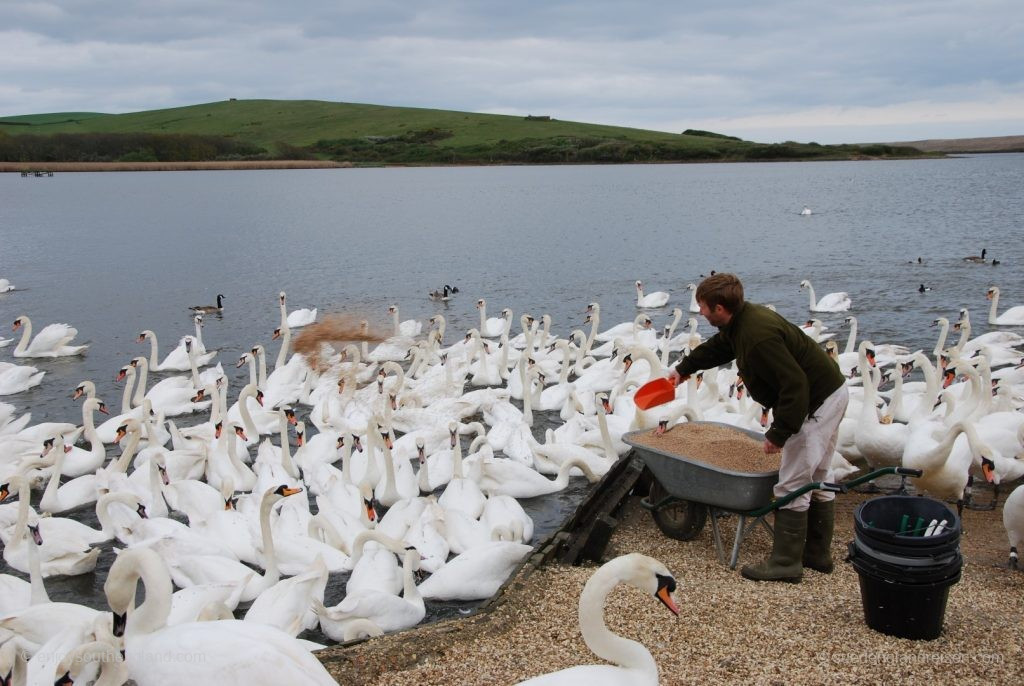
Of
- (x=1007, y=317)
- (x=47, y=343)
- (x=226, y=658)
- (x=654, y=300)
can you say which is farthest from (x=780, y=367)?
(x=654, y=300)

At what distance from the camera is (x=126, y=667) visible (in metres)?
5.33

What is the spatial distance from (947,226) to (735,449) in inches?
1694

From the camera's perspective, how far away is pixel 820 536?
7.35 metres

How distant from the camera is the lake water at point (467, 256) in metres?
24.1

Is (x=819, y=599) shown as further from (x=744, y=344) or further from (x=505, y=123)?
(x=505, y=123)

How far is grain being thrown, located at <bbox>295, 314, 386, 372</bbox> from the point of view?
20938mm

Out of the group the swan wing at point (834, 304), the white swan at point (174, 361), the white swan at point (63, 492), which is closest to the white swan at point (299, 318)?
the white swan at point (174, 361)

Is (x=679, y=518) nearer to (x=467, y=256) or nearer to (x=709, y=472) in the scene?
(x=709, y=472)

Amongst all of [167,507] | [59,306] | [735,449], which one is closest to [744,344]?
[735,449]

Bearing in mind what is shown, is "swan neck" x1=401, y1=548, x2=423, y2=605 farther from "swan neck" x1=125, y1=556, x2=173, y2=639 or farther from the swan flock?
"swan neck" x1=125, y1=556, x2=173, y2=639

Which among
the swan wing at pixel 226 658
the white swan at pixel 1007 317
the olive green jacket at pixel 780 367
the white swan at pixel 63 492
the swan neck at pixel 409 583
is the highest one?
the olive green jacket at pixel 780 367

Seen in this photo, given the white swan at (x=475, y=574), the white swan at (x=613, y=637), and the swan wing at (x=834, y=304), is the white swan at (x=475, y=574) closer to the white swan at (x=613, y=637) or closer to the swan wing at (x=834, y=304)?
the white swan at (x=613, y=637)

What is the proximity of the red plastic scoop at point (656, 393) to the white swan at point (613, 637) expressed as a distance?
2856 mm

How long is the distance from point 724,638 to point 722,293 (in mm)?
2388
